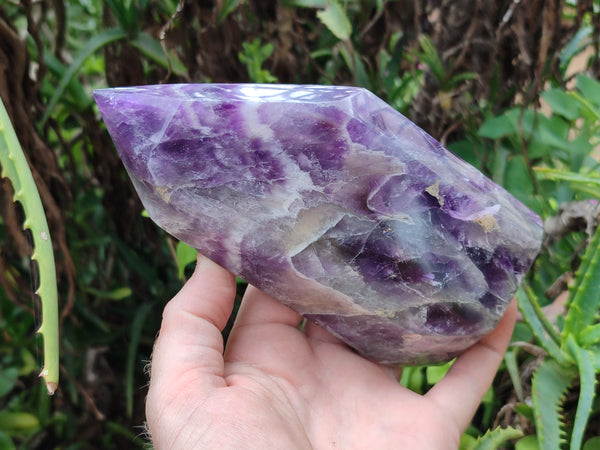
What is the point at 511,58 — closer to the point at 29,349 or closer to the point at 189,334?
the point at 189,334

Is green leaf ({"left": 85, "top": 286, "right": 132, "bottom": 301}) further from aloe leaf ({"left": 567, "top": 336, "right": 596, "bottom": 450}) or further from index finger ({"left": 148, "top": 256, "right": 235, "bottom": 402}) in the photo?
aloe leaf ({"left": 567, "top": 336, "right": 596, "bottom": 450})

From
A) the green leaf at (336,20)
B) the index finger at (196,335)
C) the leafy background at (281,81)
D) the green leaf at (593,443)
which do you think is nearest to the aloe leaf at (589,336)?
the leafy background at (281,81)

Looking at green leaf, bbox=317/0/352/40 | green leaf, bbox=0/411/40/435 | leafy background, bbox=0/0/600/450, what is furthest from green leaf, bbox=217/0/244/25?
green leaf, bbox=0/411/40/435

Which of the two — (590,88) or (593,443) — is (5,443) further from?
(590,88)

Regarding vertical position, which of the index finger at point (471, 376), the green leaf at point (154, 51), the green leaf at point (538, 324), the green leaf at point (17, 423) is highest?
the green leaf at point (154, 51)

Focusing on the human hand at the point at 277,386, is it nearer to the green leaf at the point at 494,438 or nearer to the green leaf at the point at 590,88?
the green leaf at the point at 494,438

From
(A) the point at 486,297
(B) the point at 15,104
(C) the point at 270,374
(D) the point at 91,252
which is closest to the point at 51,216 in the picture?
(B) the point at 15,104
